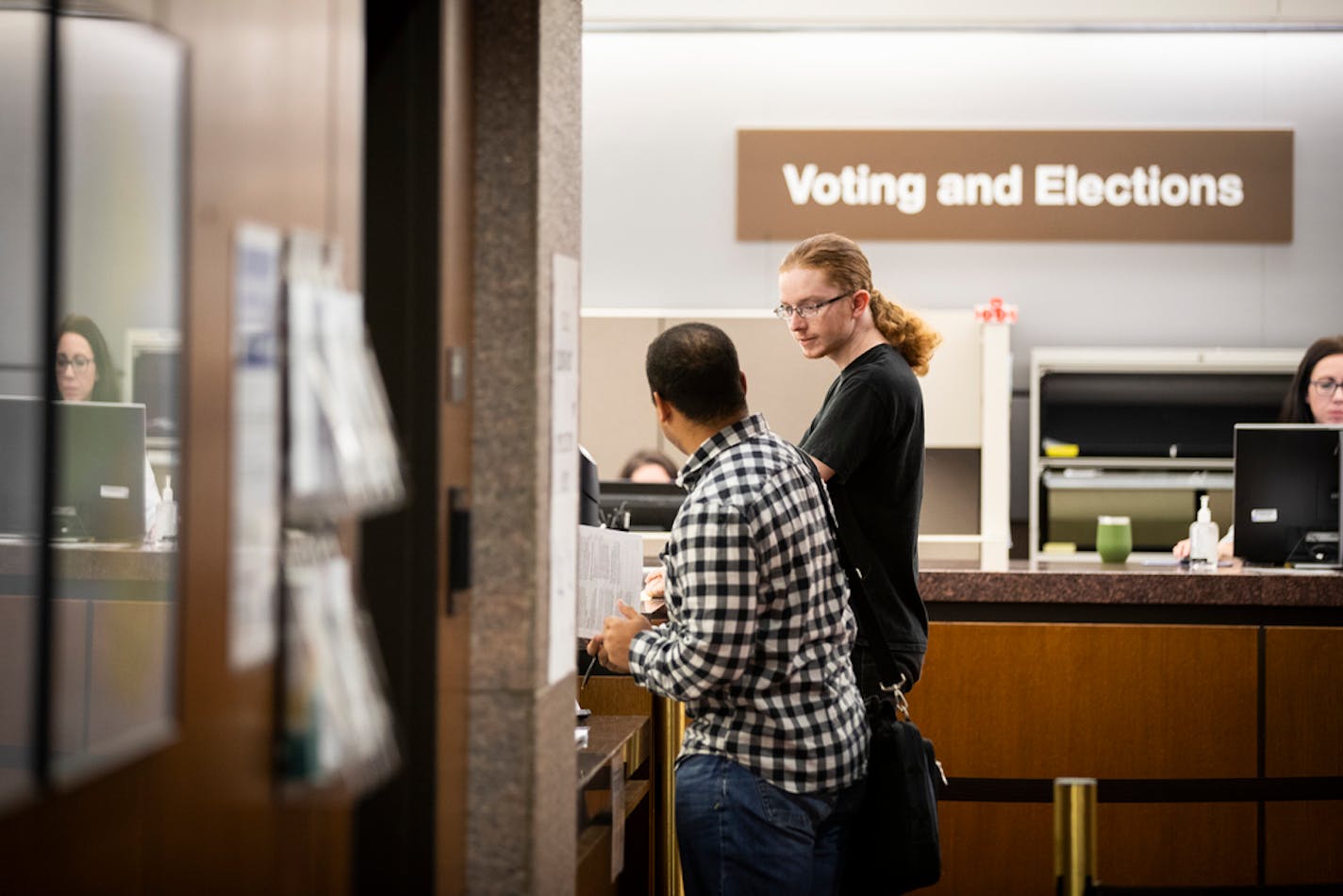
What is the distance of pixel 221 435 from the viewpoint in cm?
114

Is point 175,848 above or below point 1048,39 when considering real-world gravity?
below

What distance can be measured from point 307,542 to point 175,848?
10.8 inches

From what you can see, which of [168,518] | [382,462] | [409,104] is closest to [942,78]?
[168,518]

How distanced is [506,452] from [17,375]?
111 inches

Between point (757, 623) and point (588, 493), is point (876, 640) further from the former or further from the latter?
point (588, 493)

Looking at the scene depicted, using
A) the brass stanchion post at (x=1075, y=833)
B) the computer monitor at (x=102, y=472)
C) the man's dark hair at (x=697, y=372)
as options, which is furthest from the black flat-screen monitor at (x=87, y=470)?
the brass stanchion post at (x=1075, y=833)

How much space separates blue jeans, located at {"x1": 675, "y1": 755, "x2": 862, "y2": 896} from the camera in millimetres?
2148

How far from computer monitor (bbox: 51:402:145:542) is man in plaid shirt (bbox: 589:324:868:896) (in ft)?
6.79

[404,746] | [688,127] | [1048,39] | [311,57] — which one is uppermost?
[1048,39]

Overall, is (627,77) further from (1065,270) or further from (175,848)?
(175,848)

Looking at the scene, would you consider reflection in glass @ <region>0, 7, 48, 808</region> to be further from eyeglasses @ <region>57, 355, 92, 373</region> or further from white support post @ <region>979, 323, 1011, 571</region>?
white support post @ <region>979, 323, 1011, 571</region>

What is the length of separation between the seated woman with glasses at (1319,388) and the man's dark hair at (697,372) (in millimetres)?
2872

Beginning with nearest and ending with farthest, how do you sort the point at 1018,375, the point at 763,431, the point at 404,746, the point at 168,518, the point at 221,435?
the point at 221,435, the point at 404,746, the point at 763,431, the point at 168,518, the point at 1018,375

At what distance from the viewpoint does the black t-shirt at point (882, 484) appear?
2730mm
